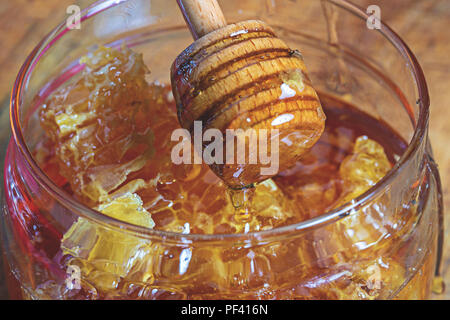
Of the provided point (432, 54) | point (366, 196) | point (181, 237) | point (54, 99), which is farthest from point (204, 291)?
point (432, 54)

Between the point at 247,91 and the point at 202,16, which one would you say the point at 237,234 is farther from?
the point at 202,16

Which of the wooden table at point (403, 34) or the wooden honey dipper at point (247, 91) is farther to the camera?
the wooden table at point (403, 34)

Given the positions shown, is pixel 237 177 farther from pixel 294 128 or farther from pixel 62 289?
pixel 62 289

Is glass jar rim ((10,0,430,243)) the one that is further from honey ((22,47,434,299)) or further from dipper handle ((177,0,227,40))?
dipper handle ((177,0,227,40))

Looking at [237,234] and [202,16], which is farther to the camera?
[202,16]

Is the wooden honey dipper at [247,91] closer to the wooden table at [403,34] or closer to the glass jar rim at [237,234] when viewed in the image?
the glass jar rim at [237,234]

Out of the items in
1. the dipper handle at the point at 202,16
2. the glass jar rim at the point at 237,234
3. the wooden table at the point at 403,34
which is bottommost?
the glass jar rim at the point at 237,234

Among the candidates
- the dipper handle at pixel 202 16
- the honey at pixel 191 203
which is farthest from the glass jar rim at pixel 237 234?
the dipper handle at pixel 202 16

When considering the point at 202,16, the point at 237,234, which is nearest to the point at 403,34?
the point at 202,16

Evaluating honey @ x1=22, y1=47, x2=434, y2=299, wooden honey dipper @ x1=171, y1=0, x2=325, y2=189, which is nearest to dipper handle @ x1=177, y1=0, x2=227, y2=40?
wooden honey dipper @ x1=171, y1=0, x2=325, y2=189
